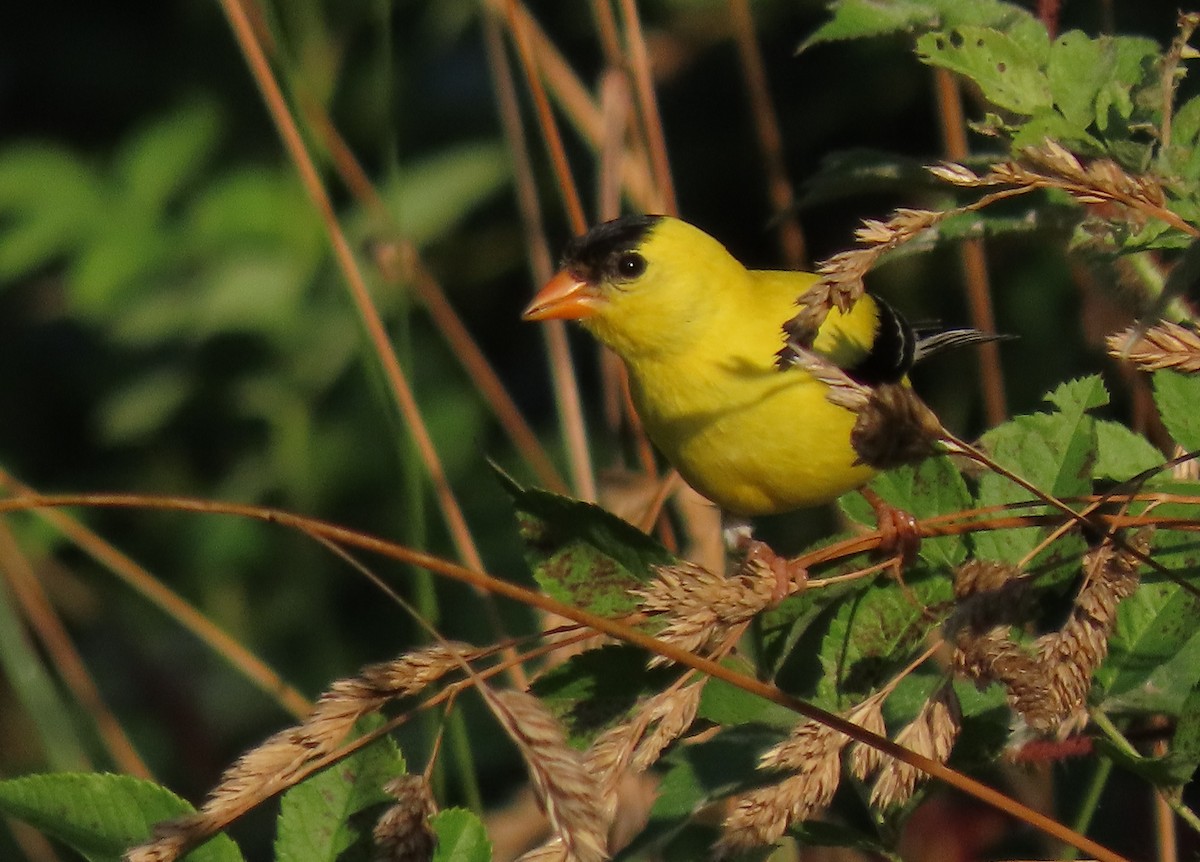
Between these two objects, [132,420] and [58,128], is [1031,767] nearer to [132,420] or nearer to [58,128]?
[132,420]

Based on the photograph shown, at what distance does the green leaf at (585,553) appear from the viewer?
1.43 meters

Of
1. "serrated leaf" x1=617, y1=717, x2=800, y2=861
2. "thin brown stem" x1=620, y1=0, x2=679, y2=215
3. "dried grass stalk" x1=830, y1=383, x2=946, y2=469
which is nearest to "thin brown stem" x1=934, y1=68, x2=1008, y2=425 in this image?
"thin brown stem" x1=620, y1=0, x2=679, y2=215

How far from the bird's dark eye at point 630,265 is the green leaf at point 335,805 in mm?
1462

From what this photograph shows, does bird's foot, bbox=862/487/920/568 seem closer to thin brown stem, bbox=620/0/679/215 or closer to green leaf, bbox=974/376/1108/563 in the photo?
green leaf, bbox=974/376/1108/563

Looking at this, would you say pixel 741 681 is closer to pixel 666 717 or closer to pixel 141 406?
pixel 666 717

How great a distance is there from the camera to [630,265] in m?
2.69

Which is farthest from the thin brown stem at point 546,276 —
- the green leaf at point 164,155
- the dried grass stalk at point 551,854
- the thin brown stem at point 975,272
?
the green leaf at point 164,155

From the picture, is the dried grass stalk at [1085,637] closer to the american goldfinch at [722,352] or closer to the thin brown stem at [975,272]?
the american goldfinch at [722,352]

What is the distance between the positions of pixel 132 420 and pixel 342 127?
1142mm

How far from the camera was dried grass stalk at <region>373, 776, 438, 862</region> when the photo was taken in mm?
1146

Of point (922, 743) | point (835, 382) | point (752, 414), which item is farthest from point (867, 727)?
point (752, 414)

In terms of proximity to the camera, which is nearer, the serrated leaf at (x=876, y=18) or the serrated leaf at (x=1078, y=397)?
the serrated leaf at (x=1078, y=397)

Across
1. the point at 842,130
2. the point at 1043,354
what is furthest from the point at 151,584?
the point at 842,130

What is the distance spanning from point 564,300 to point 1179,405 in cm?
133
